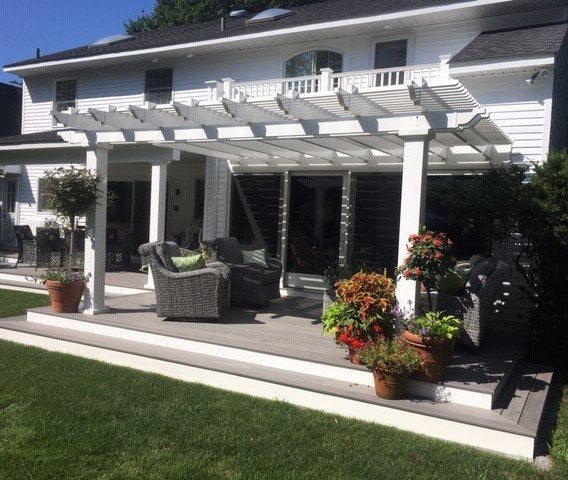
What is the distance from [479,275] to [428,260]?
153 cm

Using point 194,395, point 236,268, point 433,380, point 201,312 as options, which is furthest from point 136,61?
point 433,380

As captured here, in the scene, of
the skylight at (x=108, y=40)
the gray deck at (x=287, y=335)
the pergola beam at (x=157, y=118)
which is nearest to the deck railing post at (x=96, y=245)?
the gray deck at (x=287, y=335)

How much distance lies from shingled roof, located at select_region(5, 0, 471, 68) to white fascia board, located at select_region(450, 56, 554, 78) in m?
1.49

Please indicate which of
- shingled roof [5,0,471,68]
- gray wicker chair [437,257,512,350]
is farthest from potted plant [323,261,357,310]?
shingled roof [5,0,471,68]

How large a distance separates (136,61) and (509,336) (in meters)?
10.0

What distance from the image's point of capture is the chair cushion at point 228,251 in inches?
334

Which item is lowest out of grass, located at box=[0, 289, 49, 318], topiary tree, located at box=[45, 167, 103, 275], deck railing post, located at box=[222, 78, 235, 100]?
grass, located at box=[0, 289, 49, 318]

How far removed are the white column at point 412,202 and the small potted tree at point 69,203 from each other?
13.1 ft

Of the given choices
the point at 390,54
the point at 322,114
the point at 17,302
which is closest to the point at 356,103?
the point at 322,114

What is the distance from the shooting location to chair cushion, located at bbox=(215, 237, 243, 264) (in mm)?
8477

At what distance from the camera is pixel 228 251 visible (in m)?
8.58

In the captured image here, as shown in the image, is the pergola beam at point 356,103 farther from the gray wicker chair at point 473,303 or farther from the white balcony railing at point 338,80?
the gray wicker chair at point 473,303

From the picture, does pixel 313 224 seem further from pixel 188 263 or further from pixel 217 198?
pixel 188 263

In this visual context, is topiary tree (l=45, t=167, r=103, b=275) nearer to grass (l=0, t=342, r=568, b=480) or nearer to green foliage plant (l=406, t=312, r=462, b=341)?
grass (l=0, t=342, r=568, b=480)
